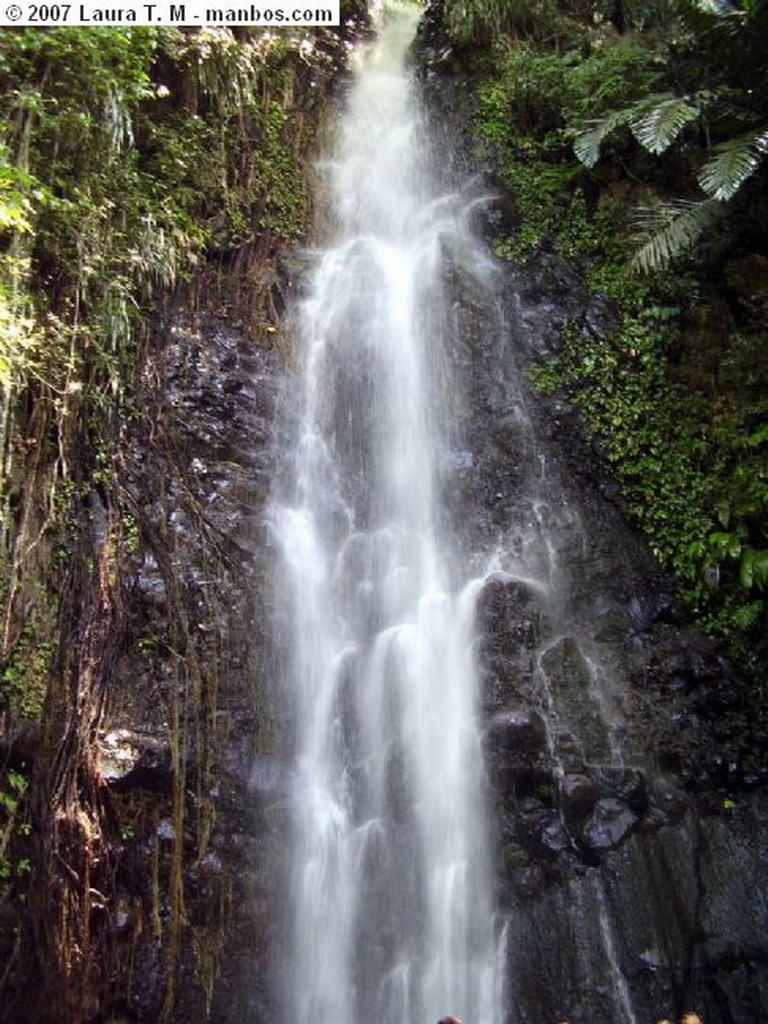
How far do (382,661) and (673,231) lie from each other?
5.21 metres

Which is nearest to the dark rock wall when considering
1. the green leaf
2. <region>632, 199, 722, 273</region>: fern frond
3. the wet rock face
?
the green leaf

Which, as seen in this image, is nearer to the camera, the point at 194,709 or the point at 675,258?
the point at 194,709

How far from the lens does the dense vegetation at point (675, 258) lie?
6.94 m

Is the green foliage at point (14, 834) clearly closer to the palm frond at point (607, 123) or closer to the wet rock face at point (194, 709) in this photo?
the wet rock face at point (194, 709)

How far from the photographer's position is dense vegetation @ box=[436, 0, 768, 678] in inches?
273

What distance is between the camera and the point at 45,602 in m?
5.98

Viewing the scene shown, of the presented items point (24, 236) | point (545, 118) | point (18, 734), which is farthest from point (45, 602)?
A: point (545, 118)

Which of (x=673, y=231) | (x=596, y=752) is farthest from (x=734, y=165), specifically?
(x=596, y=752)

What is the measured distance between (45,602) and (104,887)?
2.15 m

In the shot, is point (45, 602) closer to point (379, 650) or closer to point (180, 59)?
point (379, 650)

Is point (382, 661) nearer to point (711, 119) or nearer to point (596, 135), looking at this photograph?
point (596, 135)

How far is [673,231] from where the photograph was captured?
25.3ft

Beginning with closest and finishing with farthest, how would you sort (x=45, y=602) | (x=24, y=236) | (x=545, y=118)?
1. (x=45, y=602)
2. (x=24, y=236)
3. (x=545, y=118)

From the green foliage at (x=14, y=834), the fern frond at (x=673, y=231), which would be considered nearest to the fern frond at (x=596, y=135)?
the fern frond at (x=673, y=231)
